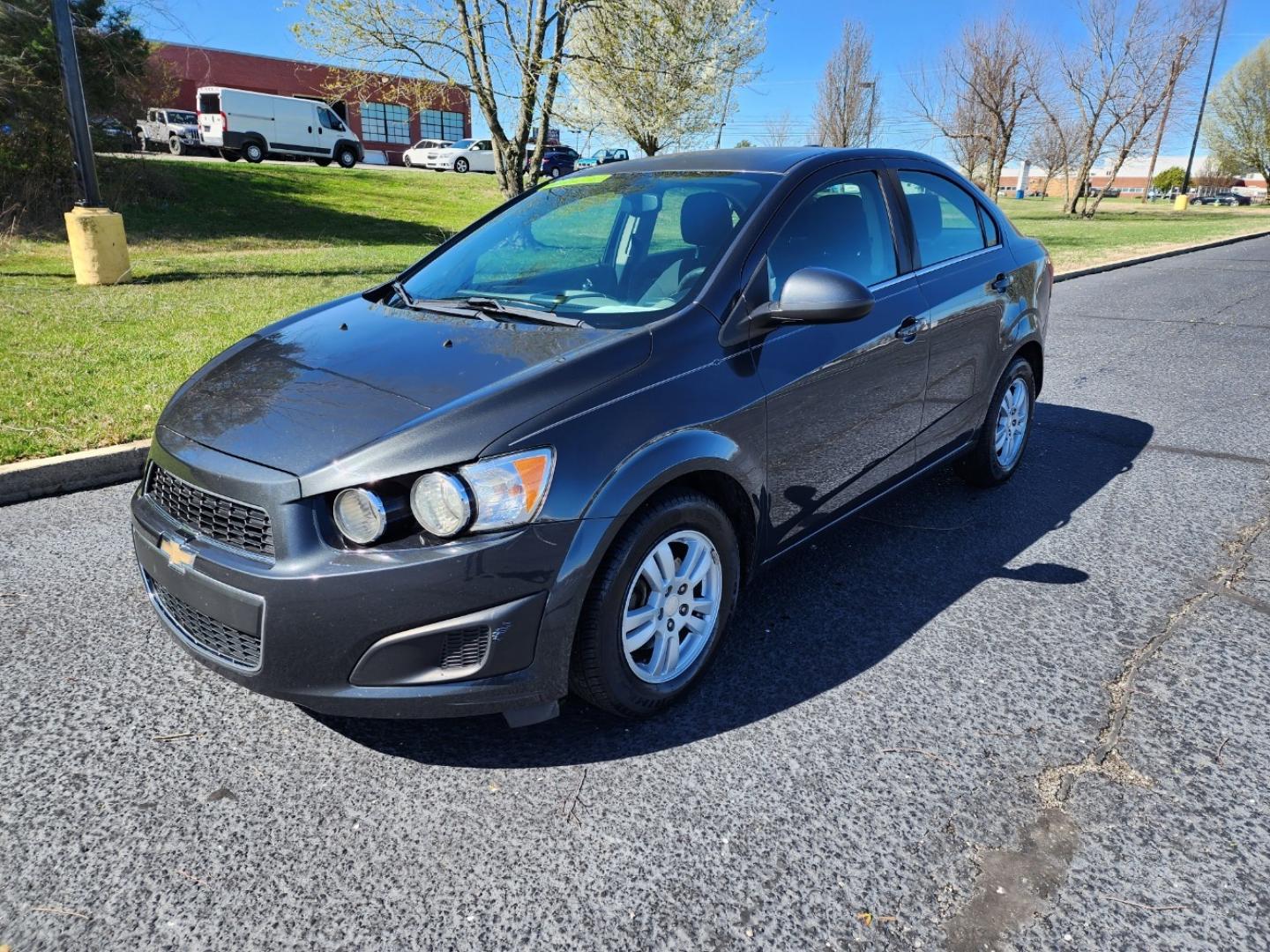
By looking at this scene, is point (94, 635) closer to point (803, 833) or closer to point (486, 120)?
point (803, 833)

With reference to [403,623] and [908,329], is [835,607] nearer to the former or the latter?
[908,329]

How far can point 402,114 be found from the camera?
154 ft

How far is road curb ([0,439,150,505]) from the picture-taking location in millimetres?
4461

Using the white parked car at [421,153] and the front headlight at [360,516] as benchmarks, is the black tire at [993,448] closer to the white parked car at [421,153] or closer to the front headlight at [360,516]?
the front headlight at [360,516]

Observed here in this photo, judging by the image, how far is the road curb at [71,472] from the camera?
446 cm

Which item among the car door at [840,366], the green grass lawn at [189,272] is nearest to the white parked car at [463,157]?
the green grass lawn at [189,272]

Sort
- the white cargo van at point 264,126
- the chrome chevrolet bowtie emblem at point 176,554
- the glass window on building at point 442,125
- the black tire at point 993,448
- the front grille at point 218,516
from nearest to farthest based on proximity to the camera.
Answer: the front grille at point 218,516
the chrome chevrolet bowtie emblem at point 176,554
the black tire at point 993,448
the white cargo van at point 264,126
the glass window on building at point 442,125

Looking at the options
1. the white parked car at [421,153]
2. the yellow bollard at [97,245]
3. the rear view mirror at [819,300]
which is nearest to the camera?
the rear view mirror at [819,300]

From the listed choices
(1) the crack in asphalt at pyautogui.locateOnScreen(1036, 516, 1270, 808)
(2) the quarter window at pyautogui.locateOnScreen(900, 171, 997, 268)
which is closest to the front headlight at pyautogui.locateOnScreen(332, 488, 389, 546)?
(1) the crack in asphalt at pyautogui.locateOnScreen(1036, 516, 1270, 808)

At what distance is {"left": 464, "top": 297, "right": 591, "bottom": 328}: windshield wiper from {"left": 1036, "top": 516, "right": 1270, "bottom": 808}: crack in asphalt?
1.91 metres

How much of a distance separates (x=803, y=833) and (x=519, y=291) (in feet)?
6.75

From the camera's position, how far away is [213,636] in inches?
96.2

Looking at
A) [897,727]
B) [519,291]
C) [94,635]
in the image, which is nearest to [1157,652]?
[897,727]

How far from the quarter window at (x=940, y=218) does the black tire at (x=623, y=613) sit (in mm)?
1860
